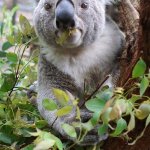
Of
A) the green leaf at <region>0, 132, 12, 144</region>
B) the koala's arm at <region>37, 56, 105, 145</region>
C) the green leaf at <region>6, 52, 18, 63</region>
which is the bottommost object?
the green leaf at <region>0, 132, 12, 144</region>

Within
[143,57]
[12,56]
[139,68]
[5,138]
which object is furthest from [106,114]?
[12,56]

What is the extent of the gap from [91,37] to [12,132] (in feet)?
1.92

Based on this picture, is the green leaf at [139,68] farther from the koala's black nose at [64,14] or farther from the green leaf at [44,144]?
the koala's black nose at [64,14]

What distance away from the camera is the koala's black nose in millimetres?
1646

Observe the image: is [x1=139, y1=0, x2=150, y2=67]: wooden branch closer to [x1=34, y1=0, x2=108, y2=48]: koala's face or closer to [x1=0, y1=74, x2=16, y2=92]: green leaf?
[x1=34, y1=0, x2=108, y2=48]: koala's face

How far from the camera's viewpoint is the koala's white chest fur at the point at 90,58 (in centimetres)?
195

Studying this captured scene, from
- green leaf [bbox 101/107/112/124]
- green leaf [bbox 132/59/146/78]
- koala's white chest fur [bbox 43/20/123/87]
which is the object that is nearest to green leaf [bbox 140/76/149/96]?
green leaf [bbox 132/59/146/78]

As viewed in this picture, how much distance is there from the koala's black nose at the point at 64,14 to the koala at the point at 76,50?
2 cm

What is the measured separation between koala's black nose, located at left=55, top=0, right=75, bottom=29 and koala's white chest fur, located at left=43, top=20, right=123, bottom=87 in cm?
28

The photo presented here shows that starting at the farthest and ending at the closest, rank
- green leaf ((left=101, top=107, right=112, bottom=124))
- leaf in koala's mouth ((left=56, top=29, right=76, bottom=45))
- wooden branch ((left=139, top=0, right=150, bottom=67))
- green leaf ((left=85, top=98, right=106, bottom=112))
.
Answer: leaf in koala's mouth ((left=56, top=29, right=76, bottom=45)) → wooden branch ((left=139, top=0, right=150, bottom=67)) → green leaf ((left=85, top=98, right=106, bottom=112)) → green leaf ((left=101, top=107, right=112, bottom=124))

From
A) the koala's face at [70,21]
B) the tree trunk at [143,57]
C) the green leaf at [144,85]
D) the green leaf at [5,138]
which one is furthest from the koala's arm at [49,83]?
the green leaf at [144,85]

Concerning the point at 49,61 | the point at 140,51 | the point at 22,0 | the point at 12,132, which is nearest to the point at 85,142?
the point at 12,132

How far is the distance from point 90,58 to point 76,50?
0.08 meters

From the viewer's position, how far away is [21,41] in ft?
6.13
